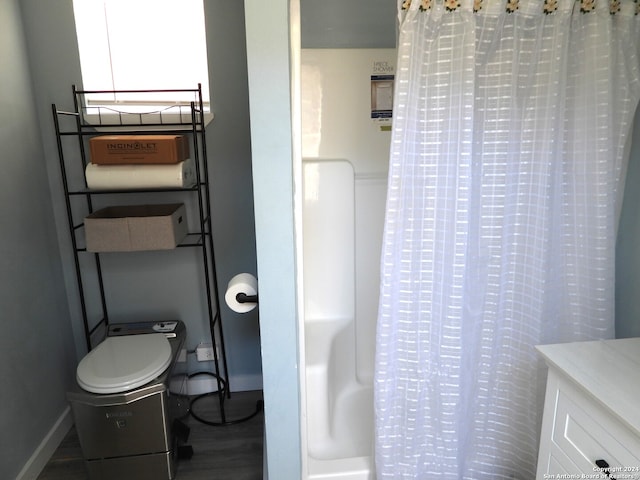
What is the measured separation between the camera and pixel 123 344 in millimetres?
1931

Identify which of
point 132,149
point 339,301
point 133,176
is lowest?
point 339,301

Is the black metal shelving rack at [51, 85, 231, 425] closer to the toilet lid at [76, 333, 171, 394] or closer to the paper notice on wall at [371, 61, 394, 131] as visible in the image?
the toilet lid at [76, 333, 171, 394]

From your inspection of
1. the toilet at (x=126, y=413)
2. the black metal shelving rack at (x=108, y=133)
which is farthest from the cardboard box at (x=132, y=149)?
the toilet at (x=126, y=413)

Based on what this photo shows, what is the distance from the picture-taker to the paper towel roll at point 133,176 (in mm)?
1802

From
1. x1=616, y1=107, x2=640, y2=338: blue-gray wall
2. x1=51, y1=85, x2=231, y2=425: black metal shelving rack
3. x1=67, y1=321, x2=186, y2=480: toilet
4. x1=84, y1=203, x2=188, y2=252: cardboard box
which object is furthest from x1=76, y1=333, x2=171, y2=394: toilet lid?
x1=616, y1=107, x2=640, y2=338: blue-gray wall

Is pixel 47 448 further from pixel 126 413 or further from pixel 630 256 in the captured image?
pixel 630 256

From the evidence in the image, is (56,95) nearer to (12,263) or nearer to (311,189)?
(12,263)

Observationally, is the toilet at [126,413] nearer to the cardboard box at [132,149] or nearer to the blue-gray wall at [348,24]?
the cardboard box at [132,149]

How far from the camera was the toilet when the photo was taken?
1664 mm

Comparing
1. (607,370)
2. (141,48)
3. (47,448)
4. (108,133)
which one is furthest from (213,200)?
(607,370)

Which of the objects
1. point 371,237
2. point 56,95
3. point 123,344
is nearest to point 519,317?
point 371,237

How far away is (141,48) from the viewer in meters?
2.09

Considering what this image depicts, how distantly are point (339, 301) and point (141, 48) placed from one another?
158 centimetres

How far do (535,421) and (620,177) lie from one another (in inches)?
35.1
